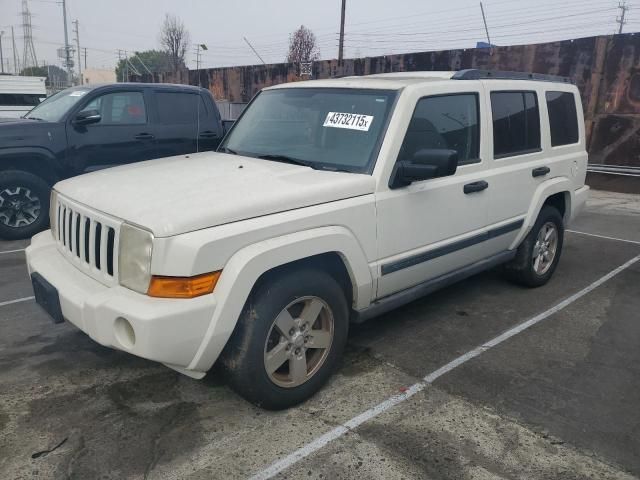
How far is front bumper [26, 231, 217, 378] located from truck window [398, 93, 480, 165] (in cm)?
165

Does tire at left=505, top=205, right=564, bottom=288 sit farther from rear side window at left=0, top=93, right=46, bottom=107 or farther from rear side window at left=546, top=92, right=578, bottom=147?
rear side window at left=0, top=93, right=46, bottom=107

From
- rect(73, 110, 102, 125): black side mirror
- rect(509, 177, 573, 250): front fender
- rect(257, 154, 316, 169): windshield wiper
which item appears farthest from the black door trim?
rect(73, 110, 102, 125): black side mirror

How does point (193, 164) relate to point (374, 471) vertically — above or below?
above

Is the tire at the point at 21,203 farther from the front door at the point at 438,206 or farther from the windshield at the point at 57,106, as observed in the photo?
the front door at the point at 438,206

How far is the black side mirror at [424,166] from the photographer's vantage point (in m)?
3.20

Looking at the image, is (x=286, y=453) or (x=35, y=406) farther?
(x=35, y=406)

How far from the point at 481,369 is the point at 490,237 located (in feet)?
3.83

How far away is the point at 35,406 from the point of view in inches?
119

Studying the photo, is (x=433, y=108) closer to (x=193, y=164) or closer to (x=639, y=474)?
(x=193, y=164)

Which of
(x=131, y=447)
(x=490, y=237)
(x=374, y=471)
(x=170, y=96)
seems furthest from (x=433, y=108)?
(x=170, y=96)

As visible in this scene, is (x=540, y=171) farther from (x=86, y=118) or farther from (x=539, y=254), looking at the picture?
(x=86, y=118)

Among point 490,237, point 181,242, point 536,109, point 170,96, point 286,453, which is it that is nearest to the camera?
point 181,242

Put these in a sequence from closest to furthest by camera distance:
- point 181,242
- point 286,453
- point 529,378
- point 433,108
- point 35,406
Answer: point 181,242 < point 286,453 < point 35,406 < point 529,378 < point 433,108

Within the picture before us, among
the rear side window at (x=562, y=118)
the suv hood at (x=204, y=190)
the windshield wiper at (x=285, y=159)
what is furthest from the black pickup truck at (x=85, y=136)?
the rear side window at (x=562, y=118)
